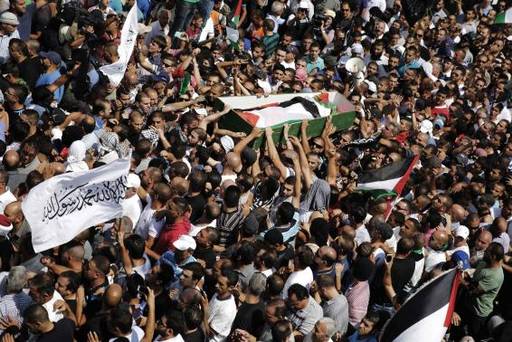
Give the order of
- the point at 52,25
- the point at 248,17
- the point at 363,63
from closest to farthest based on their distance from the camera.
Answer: the point at 52,25 → the point at 363,63 → the point at 248,17

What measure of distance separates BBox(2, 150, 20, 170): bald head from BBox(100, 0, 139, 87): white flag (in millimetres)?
2420

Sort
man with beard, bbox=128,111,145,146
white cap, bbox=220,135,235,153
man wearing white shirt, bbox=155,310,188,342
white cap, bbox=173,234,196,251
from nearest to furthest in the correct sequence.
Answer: man wearing white shirt, bbox=155,310,188,342 → white cap, bbox=173,234,196,251 → man with beard, bbox=128,111,145,146 → white cap, bbox=220,135,235,153

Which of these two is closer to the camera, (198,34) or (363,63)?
(198,34)

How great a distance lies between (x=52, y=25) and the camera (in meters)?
10.8

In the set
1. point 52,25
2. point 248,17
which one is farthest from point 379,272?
point 248,17

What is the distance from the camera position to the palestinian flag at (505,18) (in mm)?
19172

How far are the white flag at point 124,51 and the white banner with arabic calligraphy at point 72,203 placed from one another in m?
2.80

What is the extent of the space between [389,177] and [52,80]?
4.07 m

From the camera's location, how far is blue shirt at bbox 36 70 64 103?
9.90 meters

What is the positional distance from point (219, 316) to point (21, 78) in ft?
13.2

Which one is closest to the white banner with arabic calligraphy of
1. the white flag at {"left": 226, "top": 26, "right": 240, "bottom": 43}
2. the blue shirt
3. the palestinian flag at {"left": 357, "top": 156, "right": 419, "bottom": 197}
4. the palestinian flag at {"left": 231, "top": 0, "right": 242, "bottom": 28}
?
the blue shirt

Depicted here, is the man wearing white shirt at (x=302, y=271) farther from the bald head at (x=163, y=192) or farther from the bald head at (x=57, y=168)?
the bald head at (x=57, y=168)

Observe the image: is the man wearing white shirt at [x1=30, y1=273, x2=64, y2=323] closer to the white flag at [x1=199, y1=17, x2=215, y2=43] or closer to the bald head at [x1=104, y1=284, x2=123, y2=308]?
the bald head at [x1=104, y1=284, x2=123, y2=308]

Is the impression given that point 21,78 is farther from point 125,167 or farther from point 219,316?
point 219,316
